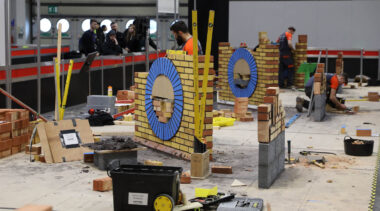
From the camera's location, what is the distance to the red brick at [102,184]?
7891 mm

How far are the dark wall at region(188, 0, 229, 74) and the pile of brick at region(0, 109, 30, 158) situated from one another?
48.3ft

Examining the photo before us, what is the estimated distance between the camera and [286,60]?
21750 mm

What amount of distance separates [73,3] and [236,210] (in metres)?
27.1

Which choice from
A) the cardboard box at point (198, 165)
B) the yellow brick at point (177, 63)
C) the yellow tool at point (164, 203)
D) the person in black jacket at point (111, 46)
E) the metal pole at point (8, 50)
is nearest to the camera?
the yellow tool at point (164, 203)

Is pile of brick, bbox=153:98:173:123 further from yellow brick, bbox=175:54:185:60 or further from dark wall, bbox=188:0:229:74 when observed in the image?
dark wall, bbox=188:0:229:74

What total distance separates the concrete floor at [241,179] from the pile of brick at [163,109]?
581 millimetres

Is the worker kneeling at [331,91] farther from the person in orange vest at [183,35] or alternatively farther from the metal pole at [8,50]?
the metal pole at [8,50]

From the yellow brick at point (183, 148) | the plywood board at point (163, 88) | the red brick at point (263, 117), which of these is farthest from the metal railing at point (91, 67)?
the red brick at point (263, 117)

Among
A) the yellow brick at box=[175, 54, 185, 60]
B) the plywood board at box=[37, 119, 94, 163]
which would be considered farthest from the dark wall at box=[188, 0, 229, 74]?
the plywood board at box=[37, 119, 94, 163]

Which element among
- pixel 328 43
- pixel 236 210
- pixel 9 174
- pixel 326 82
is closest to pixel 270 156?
pixel 236 210

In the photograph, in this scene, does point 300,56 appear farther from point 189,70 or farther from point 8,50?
point 189,70

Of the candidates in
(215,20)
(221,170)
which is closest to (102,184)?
(221,170)

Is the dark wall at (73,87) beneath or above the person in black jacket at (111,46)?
beneath

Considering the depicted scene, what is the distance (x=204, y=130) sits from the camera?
977cm
